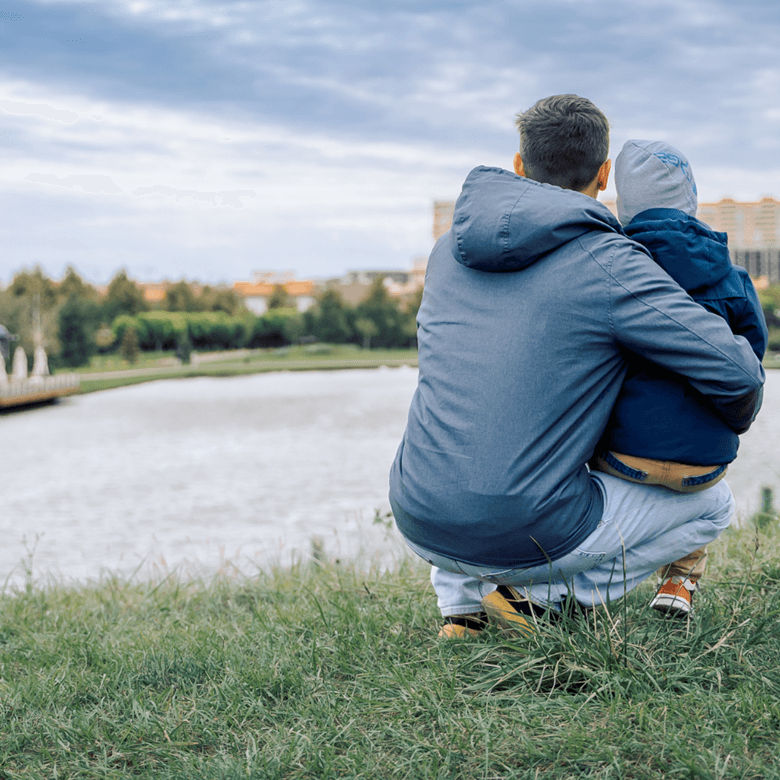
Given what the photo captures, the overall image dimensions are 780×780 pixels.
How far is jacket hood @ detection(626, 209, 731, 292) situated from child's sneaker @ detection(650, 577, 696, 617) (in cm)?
65

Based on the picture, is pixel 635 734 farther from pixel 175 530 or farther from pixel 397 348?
pixel 397 348

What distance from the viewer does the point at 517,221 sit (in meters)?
1.47

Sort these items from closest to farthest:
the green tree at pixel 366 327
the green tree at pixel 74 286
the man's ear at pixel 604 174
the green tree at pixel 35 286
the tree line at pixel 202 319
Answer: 1. the man's ear at pixel 604 174
2. the green tree at pixel 35 286
3. the tree line at pixel 202 319
4. the green tree at pixel 74 286
5. the green tree at pixel 366 327

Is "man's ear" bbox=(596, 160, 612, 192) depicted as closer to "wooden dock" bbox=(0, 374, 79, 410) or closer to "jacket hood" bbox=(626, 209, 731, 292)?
"jacket hood" bbox=(626, 209, 731, 292)

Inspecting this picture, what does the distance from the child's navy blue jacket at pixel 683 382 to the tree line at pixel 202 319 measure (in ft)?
155

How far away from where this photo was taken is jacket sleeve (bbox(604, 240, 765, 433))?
1.46m

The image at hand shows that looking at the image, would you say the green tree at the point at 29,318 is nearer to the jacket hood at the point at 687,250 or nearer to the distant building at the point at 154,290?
the distant building at the point at 154,290

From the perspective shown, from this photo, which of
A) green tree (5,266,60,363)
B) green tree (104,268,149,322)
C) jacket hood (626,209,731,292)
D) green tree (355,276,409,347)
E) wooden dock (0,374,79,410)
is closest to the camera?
jacket hood (626,209,731,292)

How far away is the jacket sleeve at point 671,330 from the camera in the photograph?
1.46 meters

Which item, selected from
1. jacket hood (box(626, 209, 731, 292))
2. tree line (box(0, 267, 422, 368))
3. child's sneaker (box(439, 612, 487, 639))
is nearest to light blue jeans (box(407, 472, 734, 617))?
child's sneaker (box(439, 612, 487, 639))

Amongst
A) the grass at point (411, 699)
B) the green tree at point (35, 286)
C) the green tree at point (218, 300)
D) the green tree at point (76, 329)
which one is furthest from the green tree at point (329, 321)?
the grass at point (411, 699)

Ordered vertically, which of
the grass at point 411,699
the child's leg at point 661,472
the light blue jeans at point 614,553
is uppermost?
the child's leg at point 661,472

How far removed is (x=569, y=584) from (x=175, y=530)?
8.63m

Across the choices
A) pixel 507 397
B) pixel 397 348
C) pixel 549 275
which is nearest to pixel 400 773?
pixel 507 397
